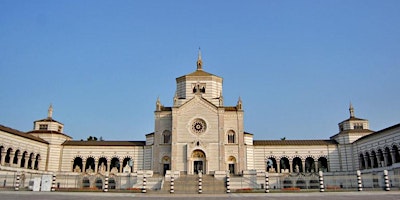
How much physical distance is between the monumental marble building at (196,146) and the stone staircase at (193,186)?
17.1ft

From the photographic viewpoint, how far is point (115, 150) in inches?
1870

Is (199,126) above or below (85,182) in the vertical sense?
above

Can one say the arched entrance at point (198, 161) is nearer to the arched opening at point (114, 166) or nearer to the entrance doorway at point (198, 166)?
the entrance doorway at point (198, 166)

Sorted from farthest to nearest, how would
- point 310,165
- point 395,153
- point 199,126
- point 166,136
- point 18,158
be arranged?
point 310,165 → point 166,136 → point 199,126 → point 18,158 → point 395,153

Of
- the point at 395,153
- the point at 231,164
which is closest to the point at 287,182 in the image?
the point at 231,164

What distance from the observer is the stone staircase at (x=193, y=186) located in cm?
3115

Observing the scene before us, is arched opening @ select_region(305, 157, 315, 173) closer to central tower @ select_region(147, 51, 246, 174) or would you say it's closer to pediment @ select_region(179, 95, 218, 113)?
central tower @ select_region(147, 51, 246, 174)

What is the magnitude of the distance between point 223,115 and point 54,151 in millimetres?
22592

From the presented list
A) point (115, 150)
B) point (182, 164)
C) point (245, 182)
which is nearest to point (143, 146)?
point (115, 150)

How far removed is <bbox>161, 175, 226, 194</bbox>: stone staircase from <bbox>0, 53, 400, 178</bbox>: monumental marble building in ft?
17.1

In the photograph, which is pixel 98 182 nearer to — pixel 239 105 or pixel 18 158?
pixel 18 158

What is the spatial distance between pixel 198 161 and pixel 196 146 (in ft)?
6.15

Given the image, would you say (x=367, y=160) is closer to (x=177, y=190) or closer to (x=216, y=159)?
(x=216, y=159)

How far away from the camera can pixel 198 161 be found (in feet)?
141
